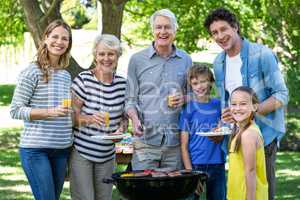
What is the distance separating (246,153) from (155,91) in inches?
35.6

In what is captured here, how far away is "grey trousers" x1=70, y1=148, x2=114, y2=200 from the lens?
541 cm

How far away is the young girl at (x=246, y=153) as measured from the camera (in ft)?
16.1

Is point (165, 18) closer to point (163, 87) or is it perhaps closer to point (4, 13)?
point (163, 87)

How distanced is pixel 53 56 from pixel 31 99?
1.26 ft

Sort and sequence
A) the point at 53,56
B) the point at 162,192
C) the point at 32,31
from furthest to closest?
the point at 32,31 < the point at 53,56 < the point at 162,192

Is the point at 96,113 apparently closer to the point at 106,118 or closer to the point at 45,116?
the point at 106,118

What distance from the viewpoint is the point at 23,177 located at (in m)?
10.4

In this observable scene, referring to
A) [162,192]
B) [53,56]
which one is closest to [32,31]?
[53,56]

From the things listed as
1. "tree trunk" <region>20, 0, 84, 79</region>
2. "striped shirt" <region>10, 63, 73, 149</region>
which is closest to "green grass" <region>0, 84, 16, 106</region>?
"tree trunk" <region>20, 0, 84, 79</region>

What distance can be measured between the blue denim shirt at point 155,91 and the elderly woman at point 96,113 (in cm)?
14

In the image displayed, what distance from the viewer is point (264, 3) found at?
1163 centimetres

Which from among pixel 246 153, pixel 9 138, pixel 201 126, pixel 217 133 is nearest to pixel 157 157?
pixel 201 126

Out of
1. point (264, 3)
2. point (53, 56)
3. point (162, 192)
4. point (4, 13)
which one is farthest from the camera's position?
point (4, 13)

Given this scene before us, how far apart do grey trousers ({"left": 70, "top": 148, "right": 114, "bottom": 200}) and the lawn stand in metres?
2.94
